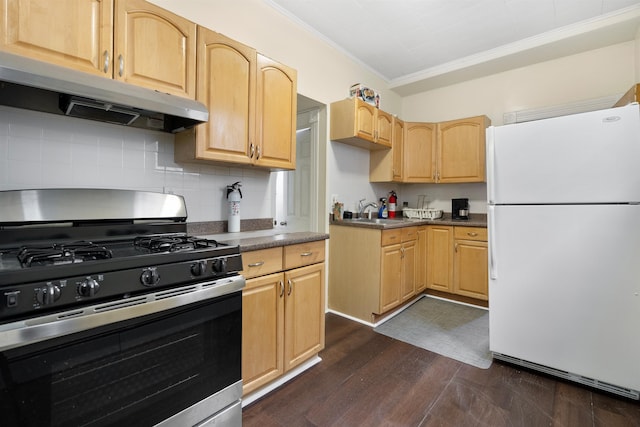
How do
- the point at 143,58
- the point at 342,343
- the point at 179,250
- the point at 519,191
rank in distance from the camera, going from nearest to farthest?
the point at 179,250, the point at 143,58, the point at 519,191, the point at 342,343

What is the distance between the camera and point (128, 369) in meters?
1.02

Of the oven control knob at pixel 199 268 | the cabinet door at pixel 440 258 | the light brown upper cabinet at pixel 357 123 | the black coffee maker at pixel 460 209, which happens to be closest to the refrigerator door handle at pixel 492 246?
the cabinet door at pixel 440 258

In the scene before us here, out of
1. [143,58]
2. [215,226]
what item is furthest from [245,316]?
[143,58]

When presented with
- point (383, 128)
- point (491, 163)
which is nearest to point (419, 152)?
point (383, 128)

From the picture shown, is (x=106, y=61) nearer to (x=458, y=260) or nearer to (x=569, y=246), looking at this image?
(x=569, y=246)

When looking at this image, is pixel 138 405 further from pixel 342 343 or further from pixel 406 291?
pixel 406 291

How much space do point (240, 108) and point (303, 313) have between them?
138 centimetres

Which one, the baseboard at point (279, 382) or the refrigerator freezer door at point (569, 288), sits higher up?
the refrigerator freezer door at point (569, 288)

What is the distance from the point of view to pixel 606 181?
5.67 ft

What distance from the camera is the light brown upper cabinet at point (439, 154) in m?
3.46

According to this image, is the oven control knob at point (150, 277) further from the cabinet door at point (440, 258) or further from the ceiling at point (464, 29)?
the cabinet door at point (440, 258)

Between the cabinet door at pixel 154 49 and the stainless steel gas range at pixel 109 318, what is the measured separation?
1.96ft

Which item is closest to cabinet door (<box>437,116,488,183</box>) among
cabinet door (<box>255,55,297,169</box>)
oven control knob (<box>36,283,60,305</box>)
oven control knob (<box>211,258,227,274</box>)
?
cabinet door (<box>255,55,297,169</box>)

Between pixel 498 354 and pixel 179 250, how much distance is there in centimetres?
225
